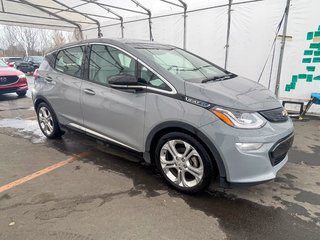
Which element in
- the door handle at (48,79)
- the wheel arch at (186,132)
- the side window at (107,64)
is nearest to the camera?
the wheel arch at (186,132)

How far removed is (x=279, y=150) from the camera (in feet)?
8.36

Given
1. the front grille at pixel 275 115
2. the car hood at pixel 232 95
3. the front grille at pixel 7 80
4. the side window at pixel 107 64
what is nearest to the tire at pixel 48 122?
the side window at pixel 107 64

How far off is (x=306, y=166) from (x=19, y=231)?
3.53 meters

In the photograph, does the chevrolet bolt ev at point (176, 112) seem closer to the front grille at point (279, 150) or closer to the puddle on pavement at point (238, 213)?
the front grille at point (279, 150)

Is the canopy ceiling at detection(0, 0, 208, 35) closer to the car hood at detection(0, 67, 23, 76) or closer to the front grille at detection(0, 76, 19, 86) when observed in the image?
the car hood at detection(0, 67, 23, 76)

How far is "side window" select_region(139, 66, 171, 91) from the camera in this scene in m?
2.79

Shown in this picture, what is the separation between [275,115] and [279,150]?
0.36 m

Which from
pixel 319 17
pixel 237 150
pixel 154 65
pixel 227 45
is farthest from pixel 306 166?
pixel 227 45

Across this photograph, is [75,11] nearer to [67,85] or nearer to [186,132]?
[67,85]

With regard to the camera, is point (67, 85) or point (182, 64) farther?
point (67, 85)

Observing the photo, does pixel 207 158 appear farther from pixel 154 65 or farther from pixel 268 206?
pixel 154 65

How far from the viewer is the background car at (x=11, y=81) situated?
346 inches

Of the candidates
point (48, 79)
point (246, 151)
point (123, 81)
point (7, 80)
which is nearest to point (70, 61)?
point (48, 79)

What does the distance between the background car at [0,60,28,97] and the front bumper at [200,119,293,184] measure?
28.2 feet
